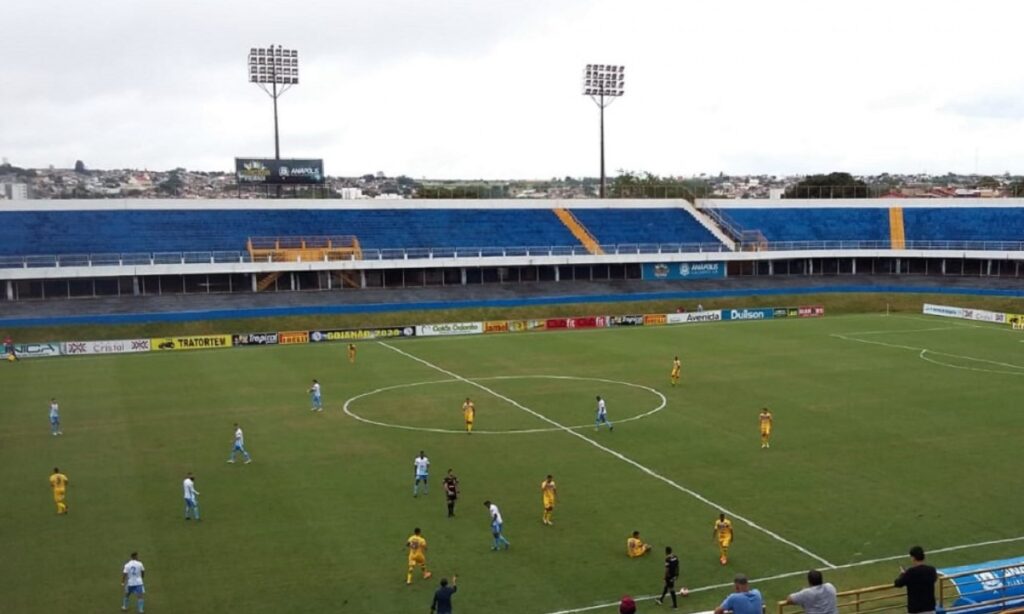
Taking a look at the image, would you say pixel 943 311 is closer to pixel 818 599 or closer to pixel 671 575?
pixel 671 575

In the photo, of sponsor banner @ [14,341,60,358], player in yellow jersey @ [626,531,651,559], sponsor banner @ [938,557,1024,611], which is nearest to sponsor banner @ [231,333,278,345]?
sponsor banner @ [14,341,60,358]

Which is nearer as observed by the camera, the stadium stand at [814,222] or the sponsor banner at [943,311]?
the sponsor banner at [943,311]

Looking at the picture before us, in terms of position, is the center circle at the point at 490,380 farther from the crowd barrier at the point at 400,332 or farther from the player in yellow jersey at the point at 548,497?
the crowd barrier at the point at 400,332

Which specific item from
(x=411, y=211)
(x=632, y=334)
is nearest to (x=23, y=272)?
(x=411, y=211)

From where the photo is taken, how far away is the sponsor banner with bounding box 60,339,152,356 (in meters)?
57.0

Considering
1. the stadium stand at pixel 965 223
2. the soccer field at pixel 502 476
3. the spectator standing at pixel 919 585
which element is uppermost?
the stadium stand at pixel 965 223

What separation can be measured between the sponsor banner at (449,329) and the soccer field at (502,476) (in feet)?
43.4

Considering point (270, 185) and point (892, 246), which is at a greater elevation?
point (270, 185)

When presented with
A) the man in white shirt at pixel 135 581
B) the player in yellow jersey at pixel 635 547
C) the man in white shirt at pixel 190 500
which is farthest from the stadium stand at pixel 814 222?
the man in white shirt at pixel 135 581

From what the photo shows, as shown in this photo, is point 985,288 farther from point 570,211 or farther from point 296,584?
point 296,584

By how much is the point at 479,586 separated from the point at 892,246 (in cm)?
7601

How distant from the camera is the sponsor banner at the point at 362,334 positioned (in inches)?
2442

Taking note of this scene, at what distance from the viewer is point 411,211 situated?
85875 millimetres

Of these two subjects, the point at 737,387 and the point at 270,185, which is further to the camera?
the point at 270,185
